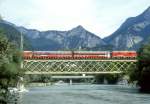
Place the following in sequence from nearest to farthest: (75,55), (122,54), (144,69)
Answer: (144,69)
(75,55)
(122,54)

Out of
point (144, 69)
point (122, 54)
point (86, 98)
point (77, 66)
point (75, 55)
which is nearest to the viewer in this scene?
point (86, 98)

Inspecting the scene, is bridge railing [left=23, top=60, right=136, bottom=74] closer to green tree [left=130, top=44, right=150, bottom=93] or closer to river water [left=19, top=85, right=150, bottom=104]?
green tree [left=130, top=44, right=150, bottom=93]

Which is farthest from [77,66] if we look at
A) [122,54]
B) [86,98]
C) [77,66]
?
[86,98]

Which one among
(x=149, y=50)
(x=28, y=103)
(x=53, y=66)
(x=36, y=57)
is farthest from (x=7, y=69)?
(x=53, y=66)

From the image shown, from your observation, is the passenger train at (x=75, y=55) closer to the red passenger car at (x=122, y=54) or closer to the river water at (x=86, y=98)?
the red passenger car at (x=122, y=54)

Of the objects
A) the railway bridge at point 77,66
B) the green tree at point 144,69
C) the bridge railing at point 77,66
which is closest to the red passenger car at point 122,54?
the railway bridge at point 77,66

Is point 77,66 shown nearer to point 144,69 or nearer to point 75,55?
point 75,55

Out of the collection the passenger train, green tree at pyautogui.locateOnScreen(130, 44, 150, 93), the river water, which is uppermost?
the passenger train

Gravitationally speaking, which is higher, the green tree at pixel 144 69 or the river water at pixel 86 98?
the green tree at pixel 144 69

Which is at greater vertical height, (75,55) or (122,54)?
(122,54)

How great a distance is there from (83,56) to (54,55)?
9096 mm

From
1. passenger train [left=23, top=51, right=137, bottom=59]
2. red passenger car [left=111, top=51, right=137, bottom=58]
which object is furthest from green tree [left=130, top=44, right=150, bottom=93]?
passenger train [left=23, top=51, right=137, bottom=59]

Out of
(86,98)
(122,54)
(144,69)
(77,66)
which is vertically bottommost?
(86,98)

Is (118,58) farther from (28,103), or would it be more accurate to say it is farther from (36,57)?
(28,103)
